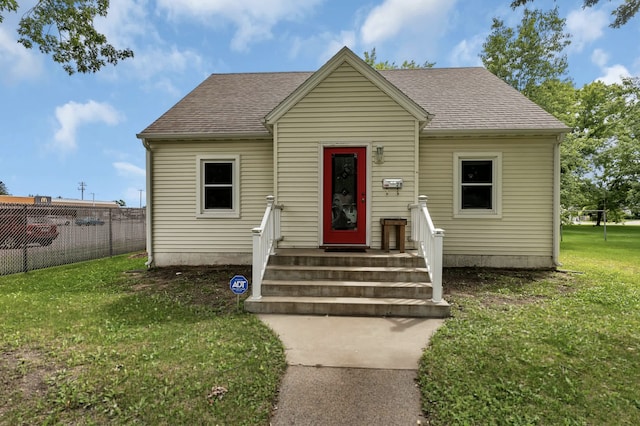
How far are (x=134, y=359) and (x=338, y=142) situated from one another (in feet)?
17.0

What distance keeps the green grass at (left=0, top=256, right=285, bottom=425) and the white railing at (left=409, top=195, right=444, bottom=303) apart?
2547mm

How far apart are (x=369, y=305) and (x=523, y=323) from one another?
2026mm

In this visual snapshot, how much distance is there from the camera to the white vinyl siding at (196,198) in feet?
26.0

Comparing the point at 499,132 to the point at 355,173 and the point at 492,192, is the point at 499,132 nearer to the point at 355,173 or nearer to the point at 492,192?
the point at 492,192

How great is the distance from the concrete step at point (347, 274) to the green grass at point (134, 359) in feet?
3.14

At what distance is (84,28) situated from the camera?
7387 mm

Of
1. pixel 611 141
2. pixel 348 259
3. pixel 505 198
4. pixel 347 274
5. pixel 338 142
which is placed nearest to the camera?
pixel 347 274

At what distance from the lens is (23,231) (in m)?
7.75

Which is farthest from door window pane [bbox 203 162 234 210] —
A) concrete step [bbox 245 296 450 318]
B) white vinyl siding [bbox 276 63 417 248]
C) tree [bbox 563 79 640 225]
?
tree [bbox 563 79 640 225]

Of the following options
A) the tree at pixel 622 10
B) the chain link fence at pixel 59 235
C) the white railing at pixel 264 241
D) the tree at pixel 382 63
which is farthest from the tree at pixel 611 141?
the chain link fence at pixel 59 235

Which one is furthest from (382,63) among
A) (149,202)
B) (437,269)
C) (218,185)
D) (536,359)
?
(536,359)

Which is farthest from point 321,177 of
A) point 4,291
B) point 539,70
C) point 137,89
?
point 539,70

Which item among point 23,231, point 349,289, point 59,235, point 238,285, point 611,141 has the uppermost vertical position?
point 611,141

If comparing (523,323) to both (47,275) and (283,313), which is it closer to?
(283,313)
